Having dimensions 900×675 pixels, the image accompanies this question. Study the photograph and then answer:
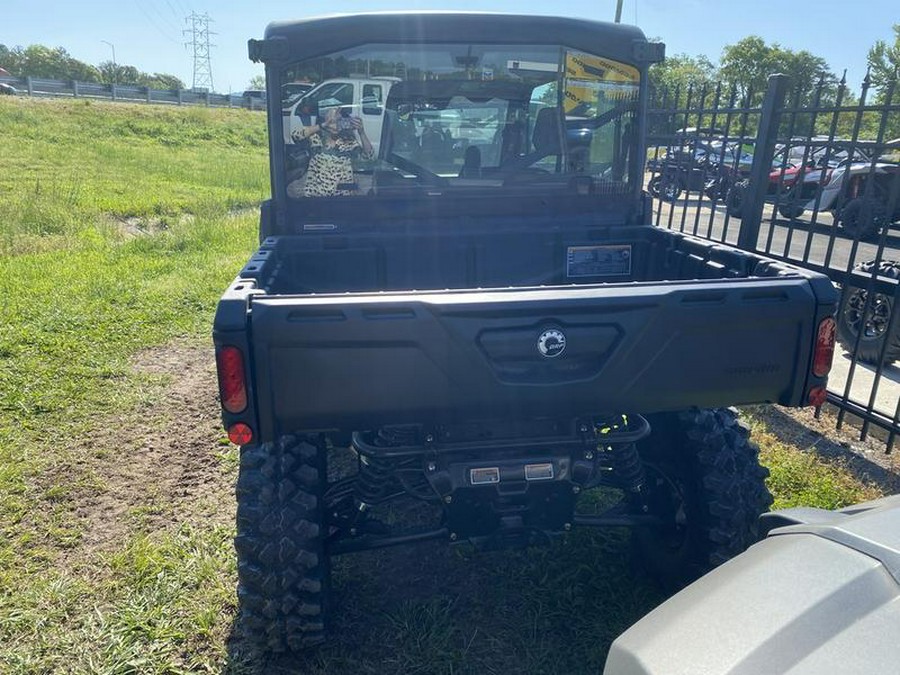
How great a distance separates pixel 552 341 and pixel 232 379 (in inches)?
38.8

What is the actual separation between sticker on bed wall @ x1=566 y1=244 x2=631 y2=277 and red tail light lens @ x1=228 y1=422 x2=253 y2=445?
1991 mm

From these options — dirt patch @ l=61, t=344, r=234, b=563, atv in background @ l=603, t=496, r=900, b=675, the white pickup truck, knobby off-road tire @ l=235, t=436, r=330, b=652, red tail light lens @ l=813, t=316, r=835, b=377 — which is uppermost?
the white pickup truck

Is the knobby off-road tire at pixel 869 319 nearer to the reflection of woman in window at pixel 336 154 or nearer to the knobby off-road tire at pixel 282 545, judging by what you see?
the reflection of woman in window at pixel 336 154

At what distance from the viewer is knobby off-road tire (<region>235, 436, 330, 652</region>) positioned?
239 centimetres

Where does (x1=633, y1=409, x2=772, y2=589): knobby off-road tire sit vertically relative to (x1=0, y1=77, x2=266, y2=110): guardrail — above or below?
below

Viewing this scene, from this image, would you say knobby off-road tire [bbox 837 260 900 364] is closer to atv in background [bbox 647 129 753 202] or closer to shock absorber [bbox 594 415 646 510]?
atv in background [bbox 647 129 753 202]

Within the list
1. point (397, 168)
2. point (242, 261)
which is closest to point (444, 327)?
point (397, 168)

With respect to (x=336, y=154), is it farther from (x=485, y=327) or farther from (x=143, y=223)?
(x=143, y=223)

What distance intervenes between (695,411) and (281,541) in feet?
5.39

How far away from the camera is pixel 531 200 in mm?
3652

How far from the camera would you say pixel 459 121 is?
364 centimetres

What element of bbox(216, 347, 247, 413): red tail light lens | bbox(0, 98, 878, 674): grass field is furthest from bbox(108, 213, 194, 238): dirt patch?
bbox(216, 347, 247, 413): red tail light lens

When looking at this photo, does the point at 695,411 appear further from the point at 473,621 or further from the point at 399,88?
the point at 399,88

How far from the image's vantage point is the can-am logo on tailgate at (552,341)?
7.22 ft
